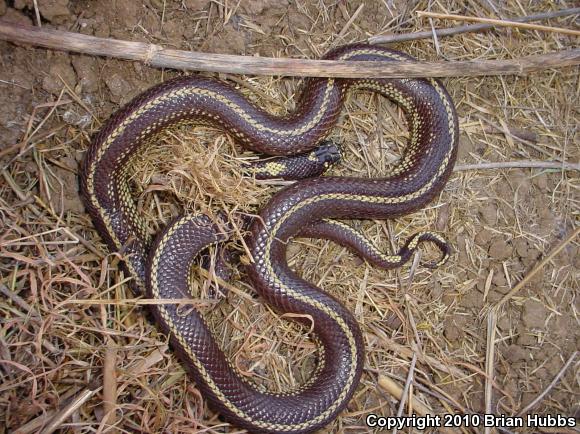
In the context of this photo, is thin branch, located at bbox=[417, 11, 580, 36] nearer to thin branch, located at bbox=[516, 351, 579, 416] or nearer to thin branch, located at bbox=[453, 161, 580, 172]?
thin branch, located at bbox=[453, 161, 580, 172]

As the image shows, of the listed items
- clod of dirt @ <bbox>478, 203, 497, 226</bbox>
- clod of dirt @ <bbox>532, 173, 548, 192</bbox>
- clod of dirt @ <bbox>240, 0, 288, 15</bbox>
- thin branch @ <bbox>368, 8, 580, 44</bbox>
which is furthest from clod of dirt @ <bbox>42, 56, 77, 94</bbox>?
clod of dirt @ <bbox>532, 173, 548, 192</bbox>

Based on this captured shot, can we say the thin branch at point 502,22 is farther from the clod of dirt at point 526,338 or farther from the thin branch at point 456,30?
the clod of dirt at point 526,338

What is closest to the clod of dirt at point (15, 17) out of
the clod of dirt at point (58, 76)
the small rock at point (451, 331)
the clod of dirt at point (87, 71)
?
the clod of dirt at point (58, 76)

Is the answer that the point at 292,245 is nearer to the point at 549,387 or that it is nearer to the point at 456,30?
the point at 456,30

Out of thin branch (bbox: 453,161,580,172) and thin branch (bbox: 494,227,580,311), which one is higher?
thin branch (bbox: 453,161,580,172)

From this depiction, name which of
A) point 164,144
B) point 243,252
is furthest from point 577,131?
point 164,144
